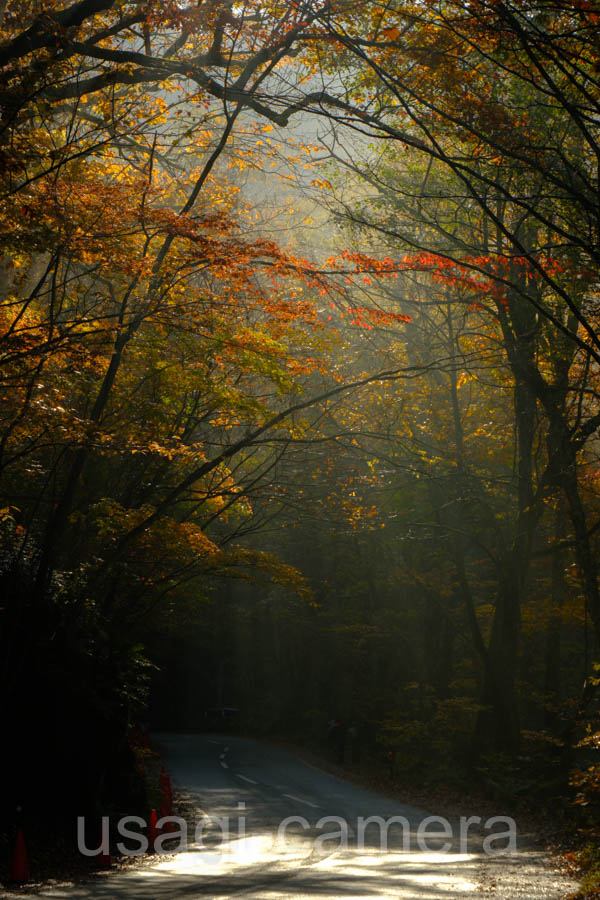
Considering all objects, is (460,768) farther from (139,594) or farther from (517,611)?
(139,594)

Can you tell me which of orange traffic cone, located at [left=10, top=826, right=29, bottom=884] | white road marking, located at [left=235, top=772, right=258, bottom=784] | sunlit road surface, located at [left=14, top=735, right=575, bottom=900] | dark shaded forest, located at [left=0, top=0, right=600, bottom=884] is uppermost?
dark shaded forest, located at [left=0, top=0, right=600, bottom=884]

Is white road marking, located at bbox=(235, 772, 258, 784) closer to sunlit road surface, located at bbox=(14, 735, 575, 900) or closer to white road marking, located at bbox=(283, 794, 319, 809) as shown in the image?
sunlit road surface, located at bbox=(14, 735, 575, 900)

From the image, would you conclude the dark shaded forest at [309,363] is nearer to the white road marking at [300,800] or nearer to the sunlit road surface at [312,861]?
the sunlit road surface at [312,861]

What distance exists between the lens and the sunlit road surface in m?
8.90

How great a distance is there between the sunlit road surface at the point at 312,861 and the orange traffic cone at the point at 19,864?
0.32 meters

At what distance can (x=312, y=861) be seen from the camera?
36.2ft

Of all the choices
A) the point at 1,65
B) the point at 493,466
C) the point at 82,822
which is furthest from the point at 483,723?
the point at 1,65

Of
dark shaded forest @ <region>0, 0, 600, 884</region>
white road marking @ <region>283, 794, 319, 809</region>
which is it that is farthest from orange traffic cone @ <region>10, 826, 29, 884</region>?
white road marking @ <region>283, 794, 319, 809</region>

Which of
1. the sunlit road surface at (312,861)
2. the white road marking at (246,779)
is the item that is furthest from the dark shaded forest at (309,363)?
the white road marking at (246,779)

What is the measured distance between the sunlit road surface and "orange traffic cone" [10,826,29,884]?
0.32 m

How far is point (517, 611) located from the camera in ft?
61.8

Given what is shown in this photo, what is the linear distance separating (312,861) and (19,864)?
12.9ft

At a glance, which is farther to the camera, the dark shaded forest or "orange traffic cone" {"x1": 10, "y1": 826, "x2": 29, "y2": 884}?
the dark shaded forest

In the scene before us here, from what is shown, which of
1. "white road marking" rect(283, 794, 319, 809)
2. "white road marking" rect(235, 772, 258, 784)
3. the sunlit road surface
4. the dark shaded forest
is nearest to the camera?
the sunlit road surface
